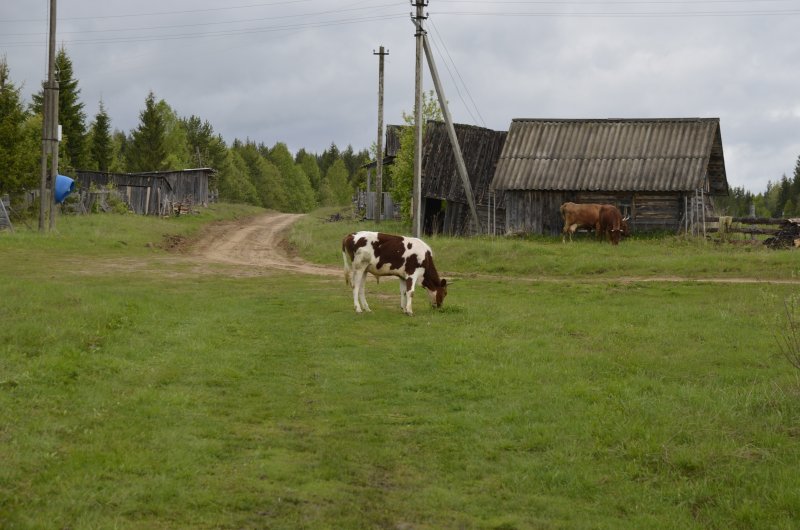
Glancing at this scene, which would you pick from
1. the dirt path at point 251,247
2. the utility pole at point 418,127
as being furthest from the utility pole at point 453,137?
the dirt path at point 251,247

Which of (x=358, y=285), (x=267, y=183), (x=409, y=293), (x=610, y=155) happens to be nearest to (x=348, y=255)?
(x=358, y=285)

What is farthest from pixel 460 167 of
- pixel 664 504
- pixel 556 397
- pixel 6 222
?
pixel 664 504

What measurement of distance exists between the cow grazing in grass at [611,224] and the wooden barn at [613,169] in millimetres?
1766

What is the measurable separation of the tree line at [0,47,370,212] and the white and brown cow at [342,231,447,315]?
2897 cm

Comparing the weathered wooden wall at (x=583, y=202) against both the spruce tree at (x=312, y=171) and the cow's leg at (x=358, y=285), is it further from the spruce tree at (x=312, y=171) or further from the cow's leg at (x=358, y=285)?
the spruce tree at (x=312, y=171)

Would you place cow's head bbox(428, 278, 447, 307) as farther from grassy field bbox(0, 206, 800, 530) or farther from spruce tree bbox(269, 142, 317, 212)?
spruce tree bbox(269, 142, 317, 212)

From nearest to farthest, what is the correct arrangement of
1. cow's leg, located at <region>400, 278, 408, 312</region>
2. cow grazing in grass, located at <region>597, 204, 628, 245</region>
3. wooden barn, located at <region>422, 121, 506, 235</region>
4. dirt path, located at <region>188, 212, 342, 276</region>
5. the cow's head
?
cow's leg, located at <region>400, 278, 408, 312</region>, the cow's head, dirt path, located at <region>188, 212, 342, 276</region>, cow grazing in grass, located at <region>597, 204, 628, 245</region>, wooden barn, located at <region>422, 121, 506, 235</region>

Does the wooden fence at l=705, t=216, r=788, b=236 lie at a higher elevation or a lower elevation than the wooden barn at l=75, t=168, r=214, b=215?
lower

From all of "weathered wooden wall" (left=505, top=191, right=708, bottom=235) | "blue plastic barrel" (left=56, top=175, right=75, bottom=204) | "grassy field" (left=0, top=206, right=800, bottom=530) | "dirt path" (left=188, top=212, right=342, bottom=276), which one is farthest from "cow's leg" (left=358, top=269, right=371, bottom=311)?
"blue plastic barrel" (left=56, top=175, right=75, bottom=204)

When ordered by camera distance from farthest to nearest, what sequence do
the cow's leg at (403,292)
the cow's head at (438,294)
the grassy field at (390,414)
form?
the cow's head at (438,294) → the cow's leg at (403,292) → the grassy field at (390,414)

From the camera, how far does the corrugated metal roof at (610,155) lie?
36844 mm

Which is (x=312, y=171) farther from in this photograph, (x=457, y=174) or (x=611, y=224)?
(x=611, y=224)

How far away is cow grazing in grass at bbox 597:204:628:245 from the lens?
34812 mm

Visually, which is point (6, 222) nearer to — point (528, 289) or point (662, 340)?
point (528, 289)
